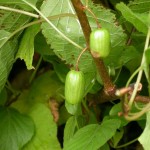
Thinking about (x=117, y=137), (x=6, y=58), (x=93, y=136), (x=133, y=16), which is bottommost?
(x=117, y=137)

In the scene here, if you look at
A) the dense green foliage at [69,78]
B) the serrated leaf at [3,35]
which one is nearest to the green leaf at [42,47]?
the dense green foliage at [69,78]

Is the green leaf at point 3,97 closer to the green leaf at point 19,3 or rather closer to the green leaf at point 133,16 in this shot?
the green leaf at point 19,3

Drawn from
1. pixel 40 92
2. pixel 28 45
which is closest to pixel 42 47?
pixel 28 45

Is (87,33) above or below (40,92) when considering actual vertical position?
above

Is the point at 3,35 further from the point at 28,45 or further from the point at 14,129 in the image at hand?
the point at 14,129

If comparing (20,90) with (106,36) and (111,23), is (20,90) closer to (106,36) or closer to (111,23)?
(111,23)
